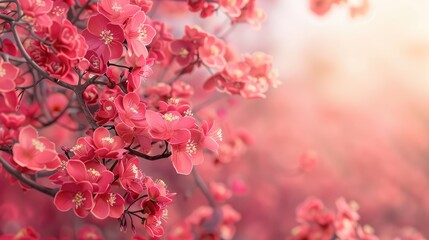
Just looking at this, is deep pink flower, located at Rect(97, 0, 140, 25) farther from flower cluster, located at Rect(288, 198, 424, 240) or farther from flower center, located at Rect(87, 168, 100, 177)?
flower cluster, located at Rect(288, 198, 424, 240)

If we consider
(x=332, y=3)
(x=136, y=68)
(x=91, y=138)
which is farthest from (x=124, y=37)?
(x=332, y=3)

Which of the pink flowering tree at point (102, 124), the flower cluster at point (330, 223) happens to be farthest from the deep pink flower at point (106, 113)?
the flower cluster at point (330, 223)

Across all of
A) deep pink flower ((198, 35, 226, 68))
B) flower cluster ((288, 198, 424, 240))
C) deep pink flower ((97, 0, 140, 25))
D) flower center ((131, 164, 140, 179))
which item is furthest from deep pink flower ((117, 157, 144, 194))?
flower cluster ((288, 198, 424, 240))

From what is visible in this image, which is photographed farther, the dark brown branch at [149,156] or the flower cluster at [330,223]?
the flower cluster at [330,223]

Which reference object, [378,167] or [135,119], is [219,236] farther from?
[378,167]

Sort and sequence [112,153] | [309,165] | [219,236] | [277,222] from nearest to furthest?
1. [112,153]
2. [219,236]
3. [309,165]
4. [277,222]

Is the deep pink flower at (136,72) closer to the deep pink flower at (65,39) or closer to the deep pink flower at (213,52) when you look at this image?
the deep pink flower at (65,39)
